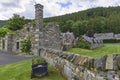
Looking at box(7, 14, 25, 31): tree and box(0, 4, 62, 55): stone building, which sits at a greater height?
box(7, 14, 25, 31): tree

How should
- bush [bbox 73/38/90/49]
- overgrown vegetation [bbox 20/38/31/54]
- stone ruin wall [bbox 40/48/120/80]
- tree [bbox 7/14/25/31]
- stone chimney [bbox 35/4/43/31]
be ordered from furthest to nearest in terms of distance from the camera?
tree [bbox 7/14/25/31] → bush [bbox 73/38/90/49] → overgrown vegetation [bbox 20/38/31/54] → stone chimney [bbox 35/4/43/31] → stone ruin wall [bbox 40/48/120/80]

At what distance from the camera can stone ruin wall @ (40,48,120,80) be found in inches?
233

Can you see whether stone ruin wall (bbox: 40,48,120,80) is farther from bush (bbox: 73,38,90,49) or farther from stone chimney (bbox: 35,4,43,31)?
bush (bbox: 73,38,90,49)

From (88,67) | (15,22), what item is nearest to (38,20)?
(88,67)

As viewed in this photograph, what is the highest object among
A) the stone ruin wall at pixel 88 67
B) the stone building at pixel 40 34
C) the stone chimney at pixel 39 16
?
the stone chimney at pixel 39 16

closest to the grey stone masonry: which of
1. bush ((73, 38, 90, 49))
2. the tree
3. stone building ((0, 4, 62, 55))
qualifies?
stone building ((0, 4, 62, 55))

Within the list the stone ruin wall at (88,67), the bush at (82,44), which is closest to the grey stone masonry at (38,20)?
the bush at (82,44)

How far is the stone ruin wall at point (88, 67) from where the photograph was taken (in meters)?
5.93

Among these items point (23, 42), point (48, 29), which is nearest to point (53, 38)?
point (48, 29)

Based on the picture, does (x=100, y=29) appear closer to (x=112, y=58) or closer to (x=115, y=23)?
(x=115, y=23)

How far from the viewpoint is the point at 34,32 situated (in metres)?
25.0

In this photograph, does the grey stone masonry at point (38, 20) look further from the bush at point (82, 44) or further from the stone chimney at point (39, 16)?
the bush at point (82, 44)

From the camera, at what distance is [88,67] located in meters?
7.46

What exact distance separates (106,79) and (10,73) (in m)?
8.43
